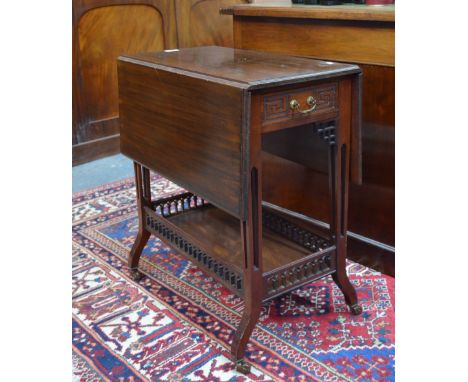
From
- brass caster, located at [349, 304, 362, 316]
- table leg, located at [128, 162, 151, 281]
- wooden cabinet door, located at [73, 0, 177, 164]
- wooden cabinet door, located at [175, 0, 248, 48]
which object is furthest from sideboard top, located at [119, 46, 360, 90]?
wooden cabinet door, located at [175, 0, 248, 48]

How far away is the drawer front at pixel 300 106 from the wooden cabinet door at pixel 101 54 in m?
2.38

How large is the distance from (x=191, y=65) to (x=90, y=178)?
1.88m

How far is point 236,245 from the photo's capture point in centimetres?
192

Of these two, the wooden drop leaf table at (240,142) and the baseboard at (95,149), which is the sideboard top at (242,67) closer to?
the wooden drop leaf table at (240,142)

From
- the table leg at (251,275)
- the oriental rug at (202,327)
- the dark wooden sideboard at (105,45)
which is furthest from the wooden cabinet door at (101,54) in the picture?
the table leg at (251,275)

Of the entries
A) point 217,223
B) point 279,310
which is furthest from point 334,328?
point 217,223

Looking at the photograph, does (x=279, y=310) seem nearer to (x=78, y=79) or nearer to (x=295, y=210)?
(x=295, y=210)

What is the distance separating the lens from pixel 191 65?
1.65 meters

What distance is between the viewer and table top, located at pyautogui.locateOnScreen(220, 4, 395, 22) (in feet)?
5.89

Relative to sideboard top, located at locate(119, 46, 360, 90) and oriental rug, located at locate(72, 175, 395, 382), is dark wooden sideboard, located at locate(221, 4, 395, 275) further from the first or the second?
sideboard top, located at locate(119, 46, 360, 90)

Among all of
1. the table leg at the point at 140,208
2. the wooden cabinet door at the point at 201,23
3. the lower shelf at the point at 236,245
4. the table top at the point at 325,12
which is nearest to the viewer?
the lower shelf at the point at 236,245

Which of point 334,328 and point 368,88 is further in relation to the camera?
point 368,88

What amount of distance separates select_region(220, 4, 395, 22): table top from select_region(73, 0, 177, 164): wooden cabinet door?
4.96 ft

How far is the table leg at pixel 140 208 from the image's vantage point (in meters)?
2.08
